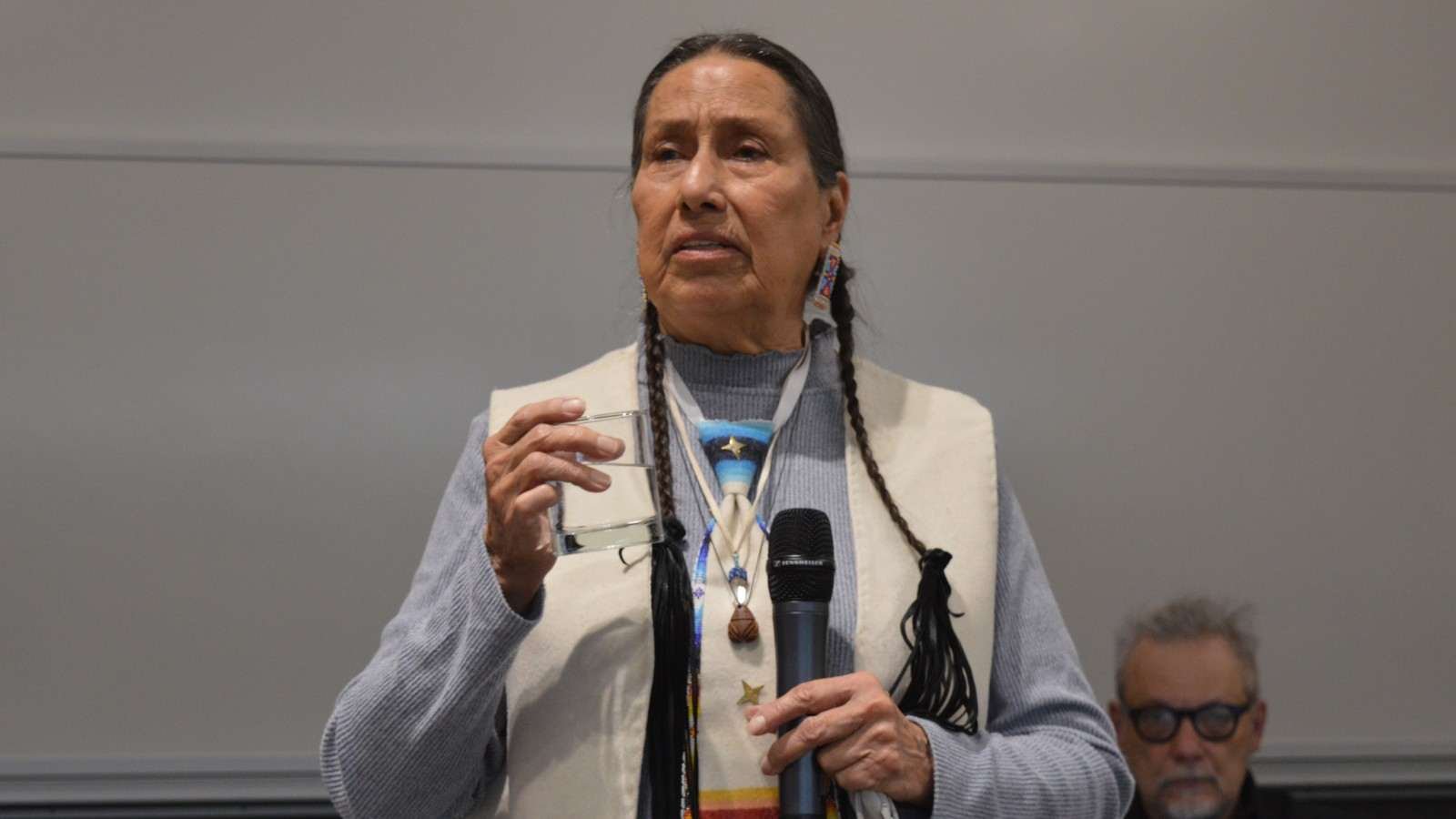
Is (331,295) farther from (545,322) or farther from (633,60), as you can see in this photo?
(633,60)

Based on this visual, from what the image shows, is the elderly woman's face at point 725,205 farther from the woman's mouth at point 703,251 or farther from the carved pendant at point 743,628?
the carved pendant at point 743,628

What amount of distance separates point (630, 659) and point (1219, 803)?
5.61 ft

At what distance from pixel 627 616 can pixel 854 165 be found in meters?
1.91

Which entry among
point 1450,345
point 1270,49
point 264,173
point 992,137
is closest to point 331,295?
point 264,173

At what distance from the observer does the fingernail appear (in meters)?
1.34

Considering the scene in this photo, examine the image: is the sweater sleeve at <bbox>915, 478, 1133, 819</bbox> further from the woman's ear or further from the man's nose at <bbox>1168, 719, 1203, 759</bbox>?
the man's nose at <bbox>1168, 719, 1203, 759</bbox>

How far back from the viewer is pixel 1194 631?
9.80 feet

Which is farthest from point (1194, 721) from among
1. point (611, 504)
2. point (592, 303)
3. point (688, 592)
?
point (611, 504)

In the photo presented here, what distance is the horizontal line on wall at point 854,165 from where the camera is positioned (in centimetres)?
310

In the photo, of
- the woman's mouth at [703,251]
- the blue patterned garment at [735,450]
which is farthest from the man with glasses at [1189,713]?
the woman's mouth at [703,251]

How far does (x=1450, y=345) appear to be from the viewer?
3.41 metres

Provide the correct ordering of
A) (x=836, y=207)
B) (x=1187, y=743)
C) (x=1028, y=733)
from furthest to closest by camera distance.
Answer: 1. (x=1187, y=743)
2. (x=836, y=207)
3. (x=1028, y=733)

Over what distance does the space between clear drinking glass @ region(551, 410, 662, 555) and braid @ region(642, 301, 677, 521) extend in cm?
15

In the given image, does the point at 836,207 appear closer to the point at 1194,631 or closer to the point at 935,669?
the point at 935,669
